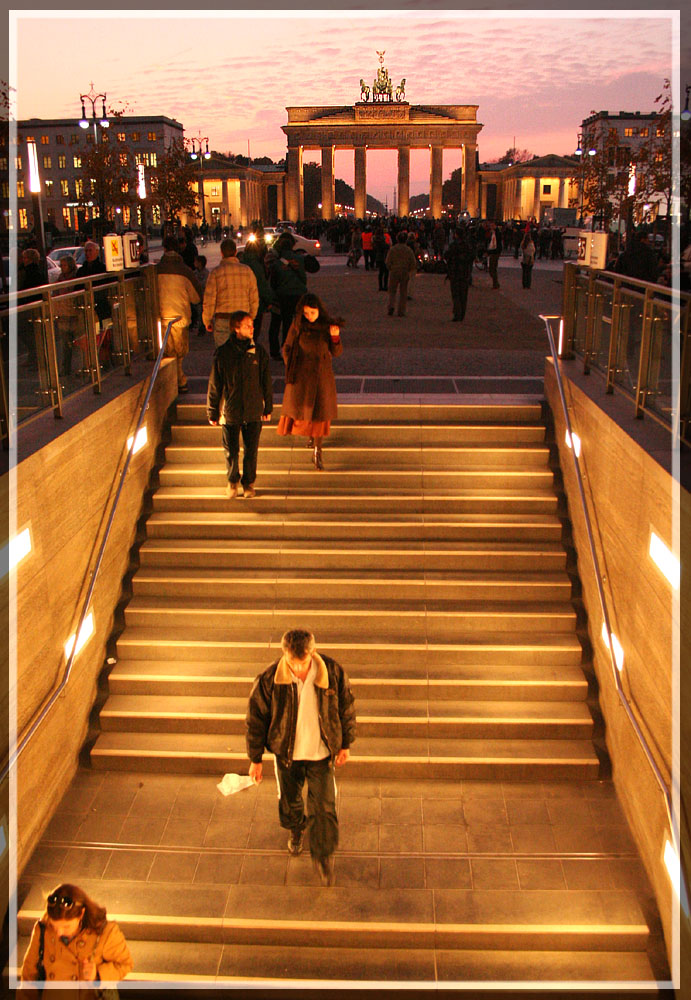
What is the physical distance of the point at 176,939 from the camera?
603cm

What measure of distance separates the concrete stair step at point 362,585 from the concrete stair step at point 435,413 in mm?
2407

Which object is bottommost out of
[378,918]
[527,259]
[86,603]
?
[378,918]

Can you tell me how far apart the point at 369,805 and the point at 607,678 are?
2252 millimetres

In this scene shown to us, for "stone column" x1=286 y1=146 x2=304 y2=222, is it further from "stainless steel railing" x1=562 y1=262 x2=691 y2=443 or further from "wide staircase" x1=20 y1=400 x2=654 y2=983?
"wide staircase" x1=20 y1=400 x2=654 y2=983

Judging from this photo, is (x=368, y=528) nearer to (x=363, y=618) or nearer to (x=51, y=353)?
(x=363, y=618)

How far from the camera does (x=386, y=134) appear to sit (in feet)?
367

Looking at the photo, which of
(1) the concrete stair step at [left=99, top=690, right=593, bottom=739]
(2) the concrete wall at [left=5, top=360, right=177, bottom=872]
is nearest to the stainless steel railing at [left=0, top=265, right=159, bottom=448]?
(2) the concrete wall at [left=5, top=360, right=177, bottom=872]

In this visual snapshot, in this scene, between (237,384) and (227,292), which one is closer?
(237,384)

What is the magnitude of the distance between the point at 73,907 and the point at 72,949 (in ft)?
0.88

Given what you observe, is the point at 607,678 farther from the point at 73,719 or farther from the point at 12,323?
the point at 12,323

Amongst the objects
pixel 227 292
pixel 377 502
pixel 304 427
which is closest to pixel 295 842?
pixel 377 502

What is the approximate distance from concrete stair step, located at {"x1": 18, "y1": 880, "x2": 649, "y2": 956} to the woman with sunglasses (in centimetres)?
139

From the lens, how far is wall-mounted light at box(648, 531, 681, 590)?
5887 mm

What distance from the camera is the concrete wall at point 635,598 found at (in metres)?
6.07
